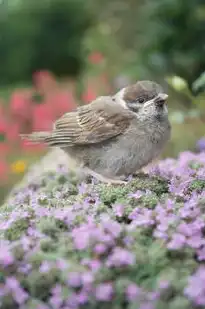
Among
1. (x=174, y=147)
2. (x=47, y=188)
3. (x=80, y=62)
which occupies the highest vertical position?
(x=47, y=188)

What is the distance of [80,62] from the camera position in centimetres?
1181

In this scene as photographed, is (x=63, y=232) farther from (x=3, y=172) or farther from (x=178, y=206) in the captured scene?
(x=3, y=172)

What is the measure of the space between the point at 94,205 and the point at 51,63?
8.61 metres

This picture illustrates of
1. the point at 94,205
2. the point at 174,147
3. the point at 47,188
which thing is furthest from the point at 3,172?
the point at 94,205

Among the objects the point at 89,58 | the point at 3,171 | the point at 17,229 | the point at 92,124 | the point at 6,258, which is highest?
the point at 6,258

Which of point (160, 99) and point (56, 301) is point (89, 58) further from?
point (56, 301)

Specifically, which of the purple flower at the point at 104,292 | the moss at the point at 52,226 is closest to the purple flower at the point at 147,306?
the purple flower at the point at 104,292

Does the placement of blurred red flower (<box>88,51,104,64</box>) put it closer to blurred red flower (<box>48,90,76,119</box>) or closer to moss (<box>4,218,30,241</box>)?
blurred red flower (<box>48,90,76,119</box>)

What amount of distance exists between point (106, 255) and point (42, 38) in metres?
9.22

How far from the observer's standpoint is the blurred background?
23.7 feet

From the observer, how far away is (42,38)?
11359mm

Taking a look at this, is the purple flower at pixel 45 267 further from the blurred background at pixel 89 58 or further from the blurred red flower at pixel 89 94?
the blurred red flower at pixel 89 94

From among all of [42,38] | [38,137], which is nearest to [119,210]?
[38,137]

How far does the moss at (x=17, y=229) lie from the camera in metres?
2.89
